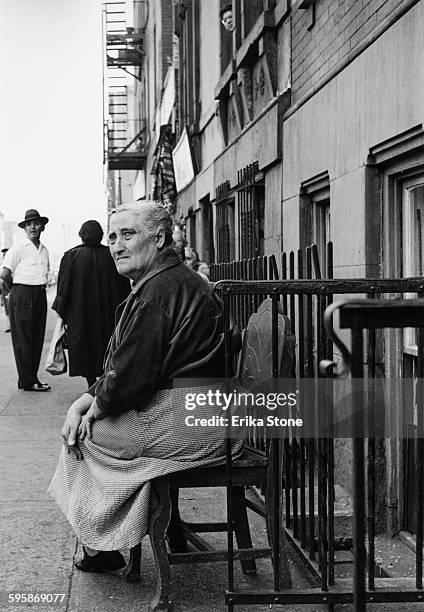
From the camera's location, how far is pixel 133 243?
4.43 metres

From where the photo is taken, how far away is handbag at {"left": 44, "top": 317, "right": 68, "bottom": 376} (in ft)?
30.0

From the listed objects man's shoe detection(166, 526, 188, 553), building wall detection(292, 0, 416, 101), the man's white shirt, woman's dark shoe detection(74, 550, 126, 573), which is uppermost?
building wall detection(292, 0, 416, 101)

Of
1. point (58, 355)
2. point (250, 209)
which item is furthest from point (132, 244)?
point (250, 209)

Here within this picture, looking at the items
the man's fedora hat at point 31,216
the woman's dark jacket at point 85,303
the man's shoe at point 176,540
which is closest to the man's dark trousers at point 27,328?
the man's fedora hat at point 31,216

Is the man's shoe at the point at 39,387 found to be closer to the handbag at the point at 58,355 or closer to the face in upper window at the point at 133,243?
the handbag at the point at 58,355

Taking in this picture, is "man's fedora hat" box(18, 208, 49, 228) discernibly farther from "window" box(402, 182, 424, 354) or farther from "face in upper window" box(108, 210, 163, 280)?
"face in upper window" box(108, 210, 163, 280)

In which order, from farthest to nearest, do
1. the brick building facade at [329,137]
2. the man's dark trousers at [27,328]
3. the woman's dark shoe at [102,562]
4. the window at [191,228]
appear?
the window at [191,228] → the man's dark trousers at [27,328] → the brick building facade at [329,137] → the woman's dark shoe at [102,562]

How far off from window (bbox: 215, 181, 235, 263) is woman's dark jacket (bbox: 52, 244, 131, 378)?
1.62 metres

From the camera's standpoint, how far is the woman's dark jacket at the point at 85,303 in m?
9.40

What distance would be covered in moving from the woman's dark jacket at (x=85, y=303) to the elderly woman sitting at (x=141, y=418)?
5089 mm

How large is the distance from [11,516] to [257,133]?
471 cm

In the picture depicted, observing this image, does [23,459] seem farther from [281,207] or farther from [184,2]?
[184,2]

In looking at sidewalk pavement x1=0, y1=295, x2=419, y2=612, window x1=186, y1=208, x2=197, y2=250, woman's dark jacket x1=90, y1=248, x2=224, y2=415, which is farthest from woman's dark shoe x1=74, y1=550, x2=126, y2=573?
window x1=186, y1=208, x2=197, y2=250

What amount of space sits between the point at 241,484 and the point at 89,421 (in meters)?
0.69
